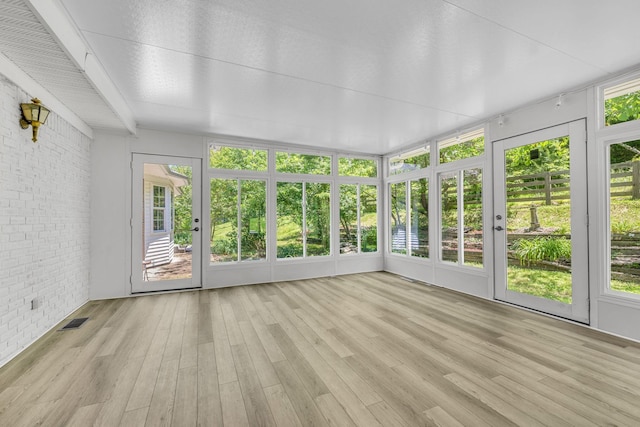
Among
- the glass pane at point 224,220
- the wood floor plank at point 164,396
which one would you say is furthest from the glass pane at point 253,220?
the wood floor plank at point 164,396

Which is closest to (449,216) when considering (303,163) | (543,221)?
(543,221)

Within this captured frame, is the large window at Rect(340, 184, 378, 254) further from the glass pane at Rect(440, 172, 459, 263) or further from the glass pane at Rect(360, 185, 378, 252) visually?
the glass pane at Rect(440, 172, 459, 263)

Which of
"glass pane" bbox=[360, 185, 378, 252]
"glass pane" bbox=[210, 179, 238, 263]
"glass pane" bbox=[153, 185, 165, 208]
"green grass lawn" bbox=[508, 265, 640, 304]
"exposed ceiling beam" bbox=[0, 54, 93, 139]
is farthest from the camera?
"glass pane" bbox=[360, 185, 378, 252]

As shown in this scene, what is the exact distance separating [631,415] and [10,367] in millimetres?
4460

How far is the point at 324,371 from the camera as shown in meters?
2.22

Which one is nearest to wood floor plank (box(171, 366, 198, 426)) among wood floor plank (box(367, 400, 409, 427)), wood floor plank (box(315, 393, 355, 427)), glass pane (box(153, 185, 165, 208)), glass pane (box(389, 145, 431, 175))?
wood floor plank (box(315, 393, 355, 427))

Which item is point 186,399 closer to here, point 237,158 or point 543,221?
point 237,158

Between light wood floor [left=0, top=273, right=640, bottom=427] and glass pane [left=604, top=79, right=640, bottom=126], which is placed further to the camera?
glass pane [left=604, top=79, right=640, bottom=126]

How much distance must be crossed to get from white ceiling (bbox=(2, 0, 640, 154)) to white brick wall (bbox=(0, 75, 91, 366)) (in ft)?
3.22

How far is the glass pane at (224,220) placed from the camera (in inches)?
193

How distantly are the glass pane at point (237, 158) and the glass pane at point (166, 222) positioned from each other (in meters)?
0.48

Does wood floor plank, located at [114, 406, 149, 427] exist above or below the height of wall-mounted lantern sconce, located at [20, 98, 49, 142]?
below

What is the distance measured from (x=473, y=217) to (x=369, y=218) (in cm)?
231

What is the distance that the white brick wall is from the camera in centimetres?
244
